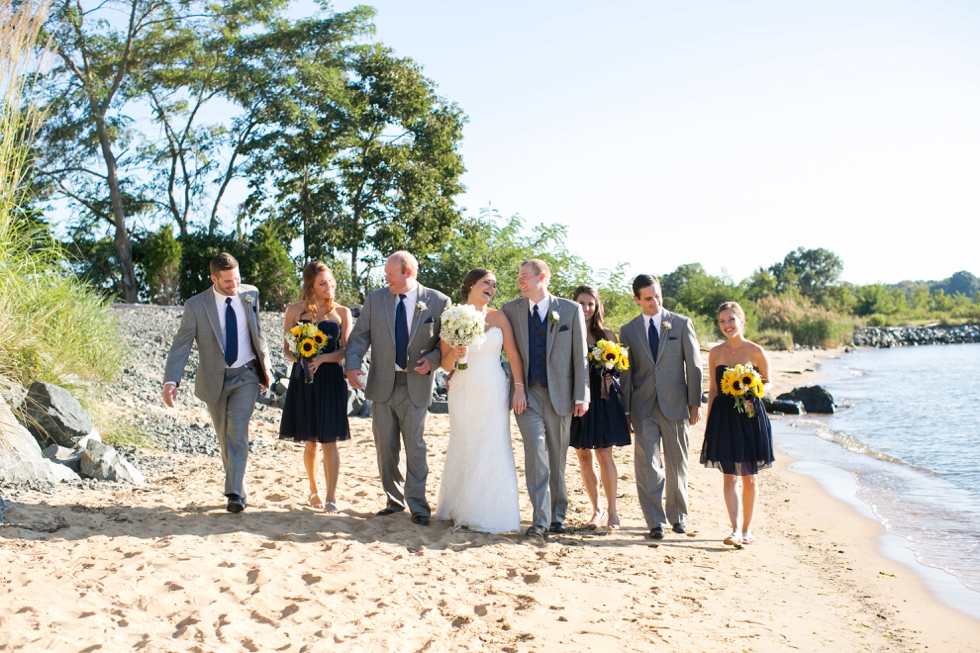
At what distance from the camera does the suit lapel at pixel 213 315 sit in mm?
6445

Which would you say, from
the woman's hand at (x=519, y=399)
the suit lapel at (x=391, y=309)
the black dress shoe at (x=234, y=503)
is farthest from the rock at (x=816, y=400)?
the black dress shoe at (x=234, y=503)

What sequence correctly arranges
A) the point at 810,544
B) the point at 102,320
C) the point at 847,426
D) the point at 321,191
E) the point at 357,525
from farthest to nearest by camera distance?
the point at 321,191, the point at 847,426, the point at 102,320, the point at 810,544, the point at 357,525

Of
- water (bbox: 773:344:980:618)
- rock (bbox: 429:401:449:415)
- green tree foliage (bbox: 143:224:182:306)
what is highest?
green tree foliage (bbox: 143:224:182:306)

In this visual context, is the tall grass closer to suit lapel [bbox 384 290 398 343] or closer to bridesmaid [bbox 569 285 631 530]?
suit lapel [bbox 384 290 398 343]

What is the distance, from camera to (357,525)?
636 centimetres

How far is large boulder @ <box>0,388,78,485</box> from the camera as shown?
6.60 meters

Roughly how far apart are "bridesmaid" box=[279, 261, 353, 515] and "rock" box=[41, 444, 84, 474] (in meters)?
2.12

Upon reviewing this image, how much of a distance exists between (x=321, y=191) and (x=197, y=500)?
20.6 m

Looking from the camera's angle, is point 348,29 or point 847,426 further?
point 348,29

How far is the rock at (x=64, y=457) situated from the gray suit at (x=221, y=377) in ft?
5.84

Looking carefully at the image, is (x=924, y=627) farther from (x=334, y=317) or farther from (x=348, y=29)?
(x=348, y=29)

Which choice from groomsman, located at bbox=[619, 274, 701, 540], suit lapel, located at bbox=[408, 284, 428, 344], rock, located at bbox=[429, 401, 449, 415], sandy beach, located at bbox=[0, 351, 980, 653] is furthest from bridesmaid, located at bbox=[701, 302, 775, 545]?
rock, located at bbox=[429, 401, 449, 415]

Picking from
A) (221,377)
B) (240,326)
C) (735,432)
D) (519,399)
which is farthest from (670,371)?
(221,377)

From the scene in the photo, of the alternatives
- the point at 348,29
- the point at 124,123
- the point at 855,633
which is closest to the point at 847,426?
the point at 855,633
